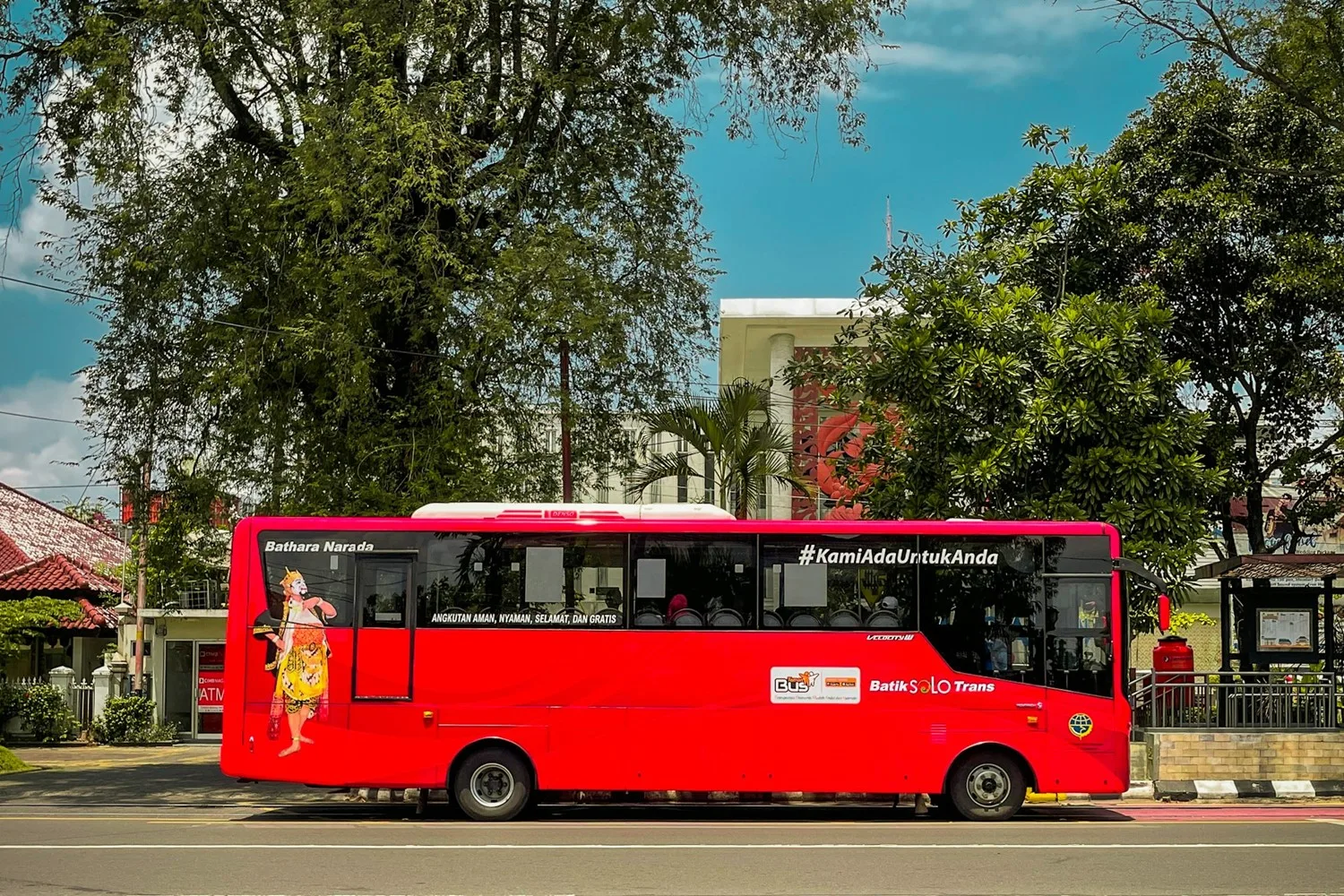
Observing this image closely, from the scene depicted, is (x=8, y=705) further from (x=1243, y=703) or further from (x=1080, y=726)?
(x=1243, y=703)

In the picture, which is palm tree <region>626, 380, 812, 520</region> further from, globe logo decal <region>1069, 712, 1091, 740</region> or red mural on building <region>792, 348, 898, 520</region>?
red mural on building <region>792, 348, 898, 520</region>

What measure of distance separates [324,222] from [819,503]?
17.5 m

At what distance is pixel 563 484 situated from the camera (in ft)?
65.2

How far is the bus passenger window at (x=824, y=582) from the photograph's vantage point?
15516mm

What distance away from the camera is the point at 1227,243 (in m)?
23.0

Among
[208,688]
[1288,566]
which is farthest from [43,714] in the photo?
[1288,566]

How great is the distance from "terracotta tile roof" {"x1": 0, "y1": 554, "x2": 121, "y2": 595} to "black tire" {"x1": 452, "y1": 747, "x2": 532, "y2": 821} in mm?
25774

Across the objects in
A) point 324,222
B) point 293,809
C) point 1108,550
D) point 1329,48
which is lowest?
point 293,809

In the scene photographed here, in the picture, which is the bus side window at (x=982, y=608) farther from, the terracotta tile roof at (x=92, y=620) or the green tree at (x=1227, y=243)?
the terracotta tile roof at (x=92, y=620)

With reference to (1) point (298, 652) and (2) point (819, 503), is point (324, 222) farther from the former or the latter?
(2) point (819, 503)

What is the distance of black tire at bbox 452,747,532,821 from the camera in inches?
608

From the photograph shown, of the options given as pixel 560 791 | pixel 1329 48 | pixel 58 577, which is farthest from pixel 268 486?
pixel 58 577

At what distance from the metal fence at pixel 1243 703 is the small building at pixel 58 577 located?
A: 89.2 ft

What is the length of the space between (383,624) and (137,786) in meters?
7.62
